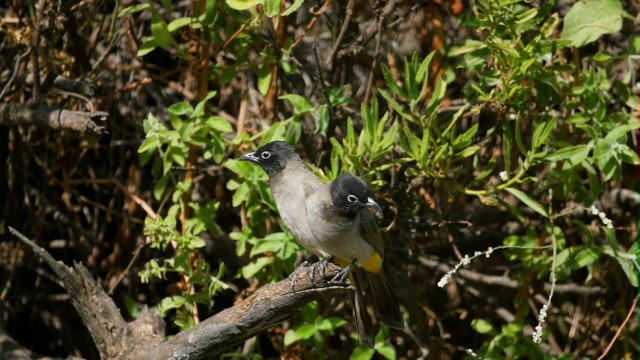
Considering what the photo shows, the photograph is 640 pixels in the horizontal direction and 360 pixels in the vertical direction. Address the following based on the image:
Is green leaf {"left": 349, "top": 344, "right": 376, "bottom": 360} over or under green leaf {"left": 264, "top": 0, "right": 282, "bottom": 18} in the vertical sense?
under

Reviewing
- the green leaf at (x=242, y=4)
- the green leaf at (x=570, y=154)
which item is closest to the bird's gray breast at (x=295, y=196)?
the green leaf at (x=242, y=4)

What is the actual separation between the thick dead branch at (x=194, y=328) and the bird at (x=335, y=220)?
3.5 inches

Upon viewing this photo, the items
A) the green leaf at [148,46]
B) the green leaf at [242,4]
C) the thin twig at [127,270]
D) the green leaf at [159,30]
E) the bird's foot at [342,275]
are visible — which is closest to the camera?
the bird's foot at [342,275]

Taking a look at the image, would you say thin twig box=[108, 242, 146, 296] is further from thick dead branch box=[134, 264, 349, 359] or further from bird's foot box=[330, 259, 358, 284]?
bird's foot box=[330, 259, 358, 284]

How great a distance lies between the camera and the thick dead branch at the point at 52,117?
153 inches

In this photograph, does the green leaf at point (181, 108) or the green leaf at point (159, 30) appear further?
the green leaf at point (159, 30)

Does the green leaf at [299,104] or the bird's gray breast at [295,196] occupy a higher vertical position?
the green leaf at [299,104]

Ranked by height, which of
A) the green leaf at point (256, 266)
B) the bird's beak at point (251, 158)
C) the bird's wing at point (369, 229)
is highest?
the bird's beak at point (251, 158)

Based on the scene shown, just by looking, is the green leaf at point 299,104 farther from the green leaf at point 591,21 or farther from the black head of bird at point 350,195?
the green leaf at point 591,21

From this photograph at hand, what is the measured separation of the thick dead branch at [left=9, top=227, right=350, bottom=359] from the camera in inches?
136

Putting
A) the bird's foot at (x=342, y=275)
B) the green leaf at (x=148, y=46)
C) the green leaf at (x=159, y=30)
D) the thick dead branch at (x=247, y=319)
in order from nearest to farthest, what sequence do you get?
1. the thick dead branch at (x=247, y=319)
2. the bird's foot at (x=342, y=275)
3. the green leaf at (x=159, y=30)
4. the green leaf at (x=148, y=46)

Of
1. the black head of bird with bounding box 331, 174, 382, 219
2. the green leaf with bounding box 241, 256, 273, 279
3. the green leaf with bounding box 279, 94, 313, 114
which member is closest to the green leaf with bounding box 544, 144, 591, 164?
the black head of bird with bounding box 331, 174, 382, 219

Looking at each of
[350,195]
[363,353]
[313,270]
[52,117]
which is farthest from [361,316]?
[52,117]

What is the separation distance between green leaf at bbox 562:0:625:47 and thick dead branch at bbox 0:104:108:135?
2056 mm
